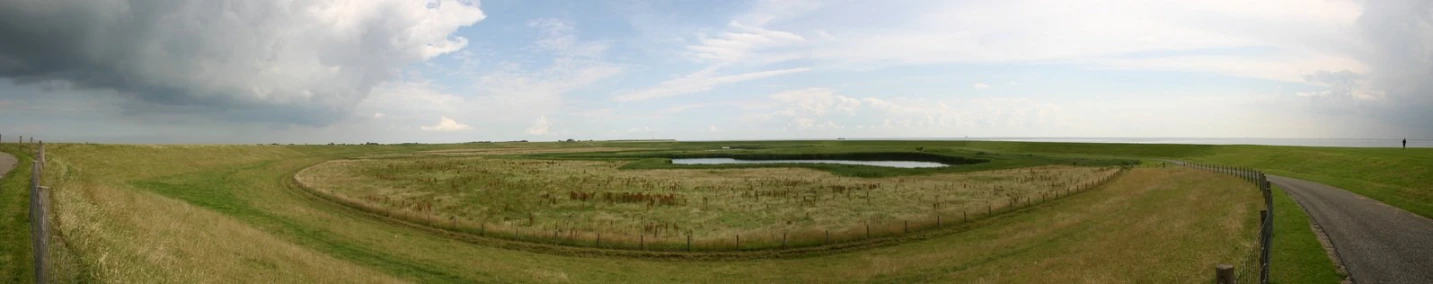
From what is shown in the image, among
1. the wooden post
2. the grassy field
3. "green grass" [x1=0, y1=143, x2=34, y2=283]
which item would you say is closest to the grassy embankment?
"green grass" [x1=0, y1=143, x2=34, y2=283]

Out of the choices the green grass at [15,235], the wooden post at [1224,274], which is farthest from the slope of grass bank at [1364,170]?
the green grass at [15,235]

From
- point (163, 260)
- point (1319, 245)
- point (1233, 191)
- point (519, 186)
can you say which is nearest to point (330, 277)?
point (163, 260)

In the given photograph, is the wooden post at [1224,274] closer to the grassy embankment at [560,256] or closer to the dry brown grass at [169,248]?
the grassy embankment at [560,256]

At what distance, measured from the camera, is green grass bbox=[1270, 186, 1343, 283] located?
15.3 meters

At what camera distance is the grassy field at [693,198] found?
120 ft

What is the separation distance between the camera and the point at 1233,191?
35250 mm

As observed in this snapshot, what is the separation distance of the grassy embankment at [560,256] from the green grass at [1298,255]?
1.17 meters

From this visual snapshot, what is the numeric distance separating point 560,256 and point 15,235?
1811 cm

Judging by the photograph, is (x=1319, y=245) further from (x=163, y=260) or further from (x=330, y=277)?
(x=163, y=260)

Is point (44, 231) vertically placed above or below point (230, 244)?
above

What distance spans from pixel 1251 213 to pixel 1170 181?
24.0 meters

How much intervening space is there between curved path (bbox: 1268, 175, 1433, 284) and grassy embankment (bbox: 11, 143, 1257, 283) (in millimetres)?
2516

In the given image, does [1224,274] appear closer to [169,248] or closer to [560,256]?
[560,256]

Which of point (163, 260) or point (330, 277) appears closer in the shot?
point (163, 260)
